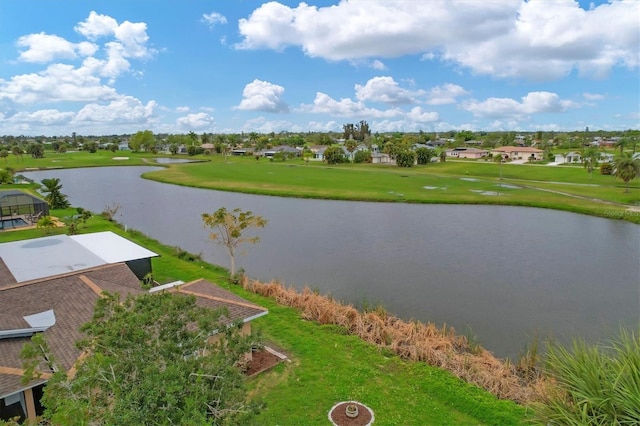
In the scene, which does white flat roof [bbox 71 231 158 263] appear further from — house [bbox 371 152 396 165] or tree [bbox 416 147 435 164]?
house [bbox 371 152 396 165]

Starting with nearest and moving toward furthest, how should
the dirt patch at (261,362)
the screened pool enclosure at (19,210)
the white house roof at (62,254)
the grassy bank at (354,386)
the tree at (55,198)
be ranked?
the grassy bank at (354,386) → the dirt patch at (261,362) → the white house roof at (62,254) → the screened pool enclosure at (19,210) → the tree at (55,198)

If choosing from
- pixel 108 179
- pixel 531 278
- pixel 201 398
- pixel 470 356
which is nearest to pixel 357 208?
pixel 531 278

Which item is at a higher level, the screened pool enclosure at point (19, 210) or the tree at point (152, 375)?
the tree at point (152, 375)

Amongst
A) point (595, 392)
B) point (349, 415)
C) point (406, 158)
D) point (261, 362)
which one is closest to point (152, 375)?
point (349, 415)

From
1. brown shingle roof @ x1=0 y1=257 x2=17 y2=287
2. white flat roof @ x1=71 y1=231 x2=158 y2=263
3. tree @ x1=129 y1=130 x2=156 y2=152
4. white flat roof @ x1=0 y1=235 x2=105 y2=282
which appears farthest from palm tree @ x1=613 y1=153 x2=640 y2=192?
tree @ x1=129 y1=130 x2=156 y2=152

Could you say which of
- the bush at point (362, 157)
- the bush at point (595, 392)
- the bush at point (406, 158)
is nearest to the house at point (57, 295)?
the bush at point (595, 392)

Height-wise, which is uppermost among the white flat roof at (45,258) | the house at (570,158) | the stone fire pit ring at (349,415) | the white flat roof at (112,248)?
the house at (570,158)

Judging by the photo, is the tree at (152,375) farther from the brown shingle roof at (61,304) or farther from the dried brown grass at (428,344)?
the dried brown grass at (428,344)

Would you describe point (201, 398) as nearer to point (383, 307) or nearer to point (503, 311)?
point (383, 307)
